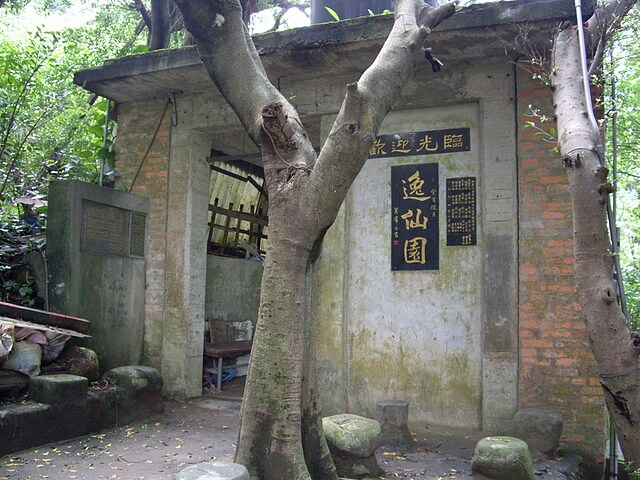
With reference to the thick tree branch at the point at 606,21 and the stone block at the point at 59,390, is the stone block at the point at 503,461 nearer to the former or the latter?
the thick tree branch at the point at 606,21

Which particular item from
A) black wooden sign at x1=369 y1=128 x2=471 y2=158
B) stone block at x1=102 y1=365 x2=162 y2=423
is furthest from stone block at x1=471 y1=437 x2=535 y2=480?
stone block at x1=102 y1=365 x2=162 y2=423

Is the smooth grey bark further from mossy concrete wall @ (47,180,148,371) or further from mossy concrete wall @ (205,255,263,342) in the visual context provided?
mossy concrete wall @ (205,255,263,342)

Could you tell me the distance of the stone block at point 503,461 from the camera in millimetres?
4250

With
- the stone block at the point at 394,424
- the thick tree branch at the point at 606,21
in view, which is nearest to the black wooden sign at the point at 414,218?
the stone block at the point at 394,424

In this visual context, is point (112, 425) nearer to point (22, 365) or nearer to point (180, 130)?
point (22, 365)

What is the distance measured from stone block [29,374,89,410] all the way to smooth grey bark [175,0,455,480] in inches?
91.0

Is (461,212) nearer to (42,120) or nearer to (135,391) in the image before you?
(135,391)

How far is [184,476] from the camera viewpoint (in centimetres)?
321

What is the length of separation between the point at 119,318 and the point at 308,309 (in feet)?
12.4

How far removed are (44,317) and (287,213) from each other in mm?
3327

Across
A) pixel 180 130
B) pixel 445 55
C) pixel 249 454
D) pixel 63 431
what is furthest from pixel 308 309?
pixel 180 130

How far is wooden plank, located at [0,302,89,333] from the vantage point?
223 inches

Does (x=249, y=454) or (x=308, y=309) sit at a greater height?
(x=308, y=309)

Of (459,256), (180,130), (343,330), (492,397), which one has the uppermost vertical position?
(180,130)
